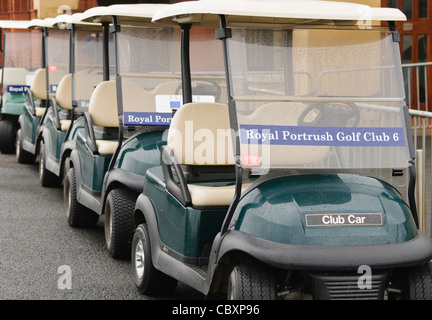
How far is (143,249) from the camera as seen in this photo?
4.82 m

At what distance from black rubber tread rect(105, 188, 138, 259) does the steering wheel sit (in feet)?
6.52

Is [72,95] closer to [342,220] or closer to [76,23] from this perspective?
[76,23]

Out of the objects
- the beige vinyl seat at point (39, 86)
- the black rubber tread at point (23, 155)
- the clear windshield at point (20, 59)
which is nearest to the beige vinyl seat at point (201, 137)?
the beige vinyl seat at point (39, 86)

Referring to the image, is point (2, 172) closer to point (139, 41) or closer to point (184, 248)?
point (139, 41)

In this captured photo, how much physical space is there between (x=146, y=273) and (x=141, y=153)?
45.9 inches

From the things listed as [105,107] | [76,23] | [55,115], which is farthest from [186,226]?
[55,115]

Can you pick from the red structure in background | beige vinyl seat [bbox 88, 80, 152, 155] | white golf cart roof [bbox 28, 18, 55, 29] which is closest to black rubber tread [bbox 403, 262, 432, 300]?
beige vinyl seat [bbox 88, 80, 152, 155]

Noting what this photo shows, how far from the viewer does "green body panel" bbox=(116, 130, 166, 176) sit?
18.6ft

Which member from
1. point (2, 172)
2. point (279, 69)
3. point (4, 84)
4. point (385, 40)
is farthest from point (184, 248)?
point (4, 84)

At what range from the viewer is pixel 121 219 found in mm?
5648

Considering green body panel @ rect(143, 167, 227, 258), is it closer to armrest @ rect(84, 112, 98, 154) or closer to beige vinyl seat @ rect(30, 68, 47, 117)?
armrest @ rect(84, 112, 98, 154)

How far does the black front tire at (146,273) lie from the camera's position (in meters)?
4.77

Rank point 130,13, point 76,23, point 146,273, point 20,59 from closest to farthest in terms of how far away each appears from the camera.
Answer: point 146,273
point 130,13
point 76,23
point 20,59
